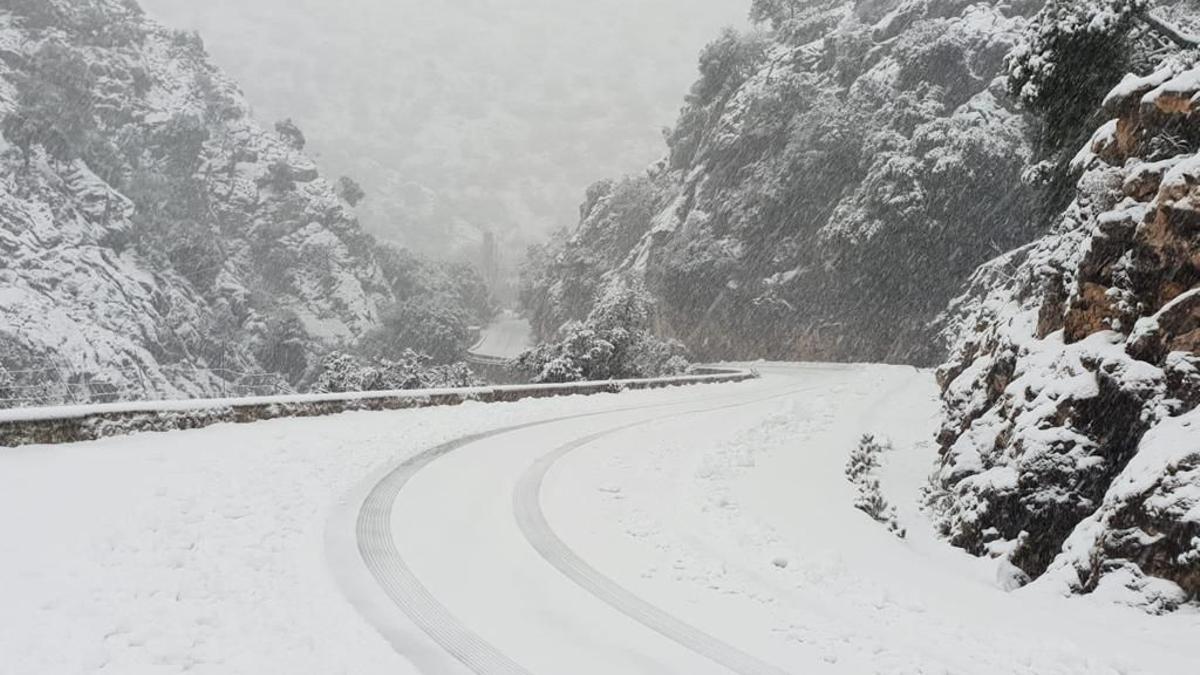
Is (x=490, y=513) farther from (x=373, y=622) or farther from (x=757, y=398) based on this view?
(x=757, y=398)

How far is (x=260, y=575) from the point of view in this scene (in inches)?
257

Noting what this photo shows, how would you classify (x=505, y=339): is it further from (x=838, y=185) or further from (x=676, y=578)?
(x=676, y=578)

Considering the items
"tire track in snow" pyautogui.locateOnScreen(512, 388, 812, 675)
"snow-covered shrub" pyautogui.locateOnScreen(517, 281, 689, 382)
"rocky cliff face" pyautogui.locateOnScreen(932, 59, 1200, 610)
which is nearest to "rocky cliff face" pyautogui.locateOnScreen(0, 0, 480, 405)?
"snow-covered shrub" pyautogui.locateOnScreen(517, 281, 689, 382)

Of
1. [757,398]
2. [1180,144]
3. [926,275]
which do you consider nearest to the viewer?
[1180,144]

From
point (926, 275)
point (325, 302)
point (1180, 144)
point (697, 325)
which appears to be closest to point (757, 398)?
point (1180, 144)

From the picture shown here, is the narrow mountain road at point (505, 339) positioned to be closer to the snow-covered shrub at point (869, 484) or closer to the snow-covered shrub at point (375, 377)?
the snow-covered shrub at point (375, 377)

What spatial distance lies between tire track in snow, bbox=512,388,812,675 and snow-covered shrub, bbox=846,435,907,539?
496 centimetres

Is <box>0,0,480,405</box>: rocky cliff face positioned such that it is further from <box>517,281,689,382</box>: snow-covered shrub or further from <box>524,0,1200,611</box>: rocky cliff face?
<box>524,0,1200,611</box>: rocky cliff face

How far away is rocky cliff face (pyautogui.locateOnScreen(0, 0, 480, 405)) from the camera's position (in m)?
51.1

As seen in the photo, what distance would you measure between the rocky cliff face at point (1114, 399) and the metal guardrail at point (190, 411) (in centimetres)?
1278

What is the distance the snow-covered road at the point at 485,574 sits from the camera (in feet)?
17.3

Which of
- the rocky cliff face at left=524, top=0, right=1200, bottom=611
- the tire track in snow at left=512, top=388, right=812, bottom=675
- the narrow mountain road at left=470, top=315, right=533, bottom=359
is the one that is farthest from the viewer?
the narrow mountain road at left=470, top=315, right=533, bottom=359

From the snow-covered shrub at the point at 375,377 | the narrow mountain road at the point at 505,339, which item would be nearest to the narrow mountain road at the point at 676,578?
the snow-covered shrub at the point at 375,377

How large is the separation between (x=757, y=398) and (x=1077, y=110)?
1333 centimetres
